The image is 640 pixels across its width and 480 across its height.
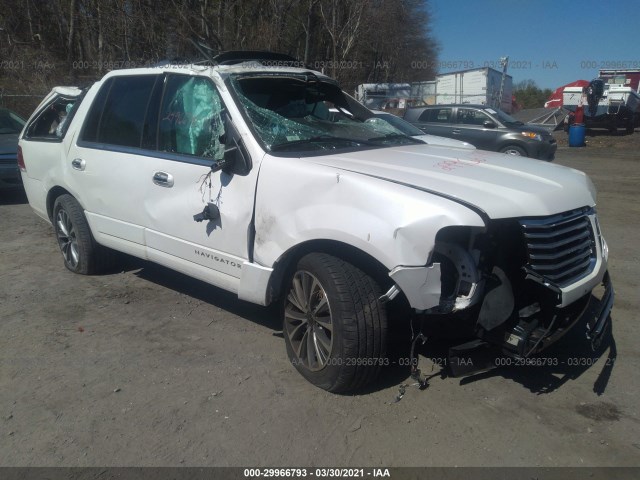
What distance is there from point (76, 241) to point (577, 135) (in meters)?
20.4

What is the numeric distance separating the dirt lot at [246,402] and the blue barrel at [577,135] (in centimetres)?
1830

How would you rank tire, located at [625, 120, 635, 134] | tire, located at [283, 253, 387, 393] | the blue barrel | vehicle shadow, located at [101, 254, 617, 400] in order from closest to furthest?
1. tire, located at [283, 253, 387, 393]
2. vehicle shadow, located at [101, 254, 617, 400]
3. the blue barrel
4. tire, located at [625, 120, 635, 134]

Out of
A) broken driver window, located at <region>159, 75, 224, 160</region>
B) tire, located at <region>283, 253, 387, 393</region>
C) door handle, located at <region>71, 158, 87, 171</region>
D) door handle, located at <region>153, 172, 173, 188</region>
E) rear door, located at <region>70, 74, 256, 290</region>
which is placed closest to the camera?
tire, located at <region>283, 253, 387, 393</region>

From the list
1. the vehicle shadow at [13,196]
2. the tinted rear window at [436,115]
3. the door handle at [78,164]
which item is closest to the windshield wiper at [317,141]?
the door handle at [78,164]

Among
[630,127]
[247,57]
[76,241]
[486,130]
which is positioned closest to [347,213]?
[247,57]

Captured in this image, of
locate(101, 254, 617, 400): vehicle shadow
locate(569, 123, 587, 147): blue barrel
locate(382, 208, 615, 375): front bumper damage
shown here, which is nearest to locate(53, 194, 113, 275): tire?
locate(101, 254, 617, 400): vehicle shadow

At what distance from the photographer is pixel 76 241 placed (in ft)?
16.8

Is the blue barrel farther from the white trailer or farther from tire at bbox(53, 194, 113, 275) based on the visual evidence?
tire at bbox(53, 194, 113, 275)

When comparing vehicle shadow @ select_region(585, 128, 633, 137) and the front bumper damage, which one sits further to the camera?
vehicle shadow @ select_region(585, 128, 633, 137)

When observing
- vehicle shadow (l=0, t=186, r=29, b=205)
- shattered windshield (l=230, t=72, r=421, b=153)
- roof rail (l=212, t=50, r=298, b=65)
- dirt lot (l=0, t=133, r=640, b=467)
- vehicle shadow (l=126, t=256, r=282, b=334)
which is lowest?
dirt lot (l=0, t=133, r=640, b=467)

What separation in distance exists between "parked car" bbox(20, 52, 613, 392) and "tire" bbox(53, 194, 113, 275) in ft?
1.06

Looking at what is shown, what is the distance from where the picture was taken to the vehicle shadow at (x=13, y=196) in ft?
29.8

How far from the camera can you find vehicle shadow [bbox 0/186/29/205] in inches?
357

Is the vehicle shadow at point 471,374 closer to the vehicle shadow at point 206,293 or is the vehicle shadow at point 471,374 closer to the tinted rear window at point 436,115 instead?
the vehicle shadow at point 206,293
